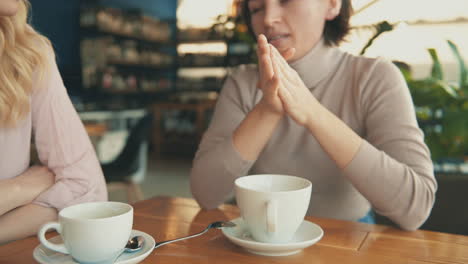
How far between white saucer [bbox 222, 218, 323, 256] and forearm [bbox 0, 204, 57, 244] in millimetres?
374

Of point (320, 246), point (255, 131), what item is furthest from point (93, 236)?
point (255, 131)

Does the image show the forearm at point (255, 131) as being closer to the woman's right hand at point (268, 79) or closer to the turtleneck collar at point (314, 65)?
the woman's right hand at point (268, 79)

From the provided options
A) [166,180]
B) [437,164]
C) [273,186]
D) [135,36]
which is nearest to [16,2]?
[273,186]

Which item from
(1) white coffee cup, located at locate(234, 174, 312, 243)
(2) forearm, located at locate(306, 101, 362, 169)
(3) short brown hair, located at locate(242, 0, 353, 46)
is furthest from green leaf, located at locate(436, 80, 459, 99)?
(1) white coffee cup, located at locate(234, 174, 312, 243)

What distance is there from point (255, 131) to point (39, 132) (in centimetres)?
46

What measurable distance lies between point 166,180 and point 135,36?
2.55 meters

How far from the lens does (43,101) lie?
87cm

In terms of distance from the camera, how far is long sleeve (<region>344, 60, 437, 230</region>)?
79 centimetres

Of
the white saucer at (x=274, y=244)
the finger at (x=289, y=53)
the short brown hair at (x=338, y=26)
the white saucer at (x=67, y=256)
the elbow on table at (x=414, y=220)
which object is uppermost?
the short brown hair at (x=338, y=26)

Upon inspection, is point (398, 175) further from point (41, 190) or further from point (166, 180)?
point (166, 180)

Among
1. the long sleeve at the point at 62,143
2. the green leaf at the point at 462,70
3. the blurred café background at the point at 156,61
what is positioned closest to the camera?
the long sleeve at the point at 62,143

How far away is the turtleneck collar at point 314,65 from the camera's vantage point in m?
1.08

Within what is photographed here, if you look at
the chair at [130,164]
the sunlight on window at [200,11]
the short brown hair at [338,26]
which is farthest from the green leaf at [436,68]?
the sunlight on window at [200,11]

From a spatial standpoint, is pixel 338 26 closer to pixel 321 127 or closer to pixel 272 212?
pixel 321 127
